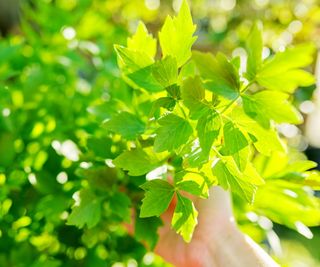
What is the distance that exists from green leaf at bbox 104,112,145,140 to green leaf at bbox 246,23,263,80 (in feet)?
0.33

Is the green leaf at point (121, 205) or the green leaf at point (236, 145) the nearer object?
the green leaf at point (236, 145)

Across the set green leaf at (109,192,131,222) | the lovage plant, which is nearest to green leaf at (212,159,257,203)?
the lovage plant

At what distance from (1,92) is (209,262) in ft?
0.87

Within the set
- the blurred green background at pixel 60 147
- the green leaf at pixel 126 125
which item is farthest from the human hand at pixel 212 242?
the green leaf at pixel 126 125

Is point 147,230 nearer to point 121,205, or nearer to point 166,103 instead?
point 121,205

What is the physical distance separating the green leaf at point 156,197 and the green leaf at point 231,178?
4 cm

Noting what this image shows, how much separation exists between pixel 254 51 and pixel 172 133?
79 millimetres

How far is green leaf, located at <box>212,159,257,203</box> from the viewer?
366 mm

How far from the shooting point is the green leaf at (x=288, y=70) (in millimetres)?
360

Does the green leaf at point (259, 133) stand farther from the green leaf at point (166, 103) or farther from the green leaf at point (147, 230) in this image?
the green leaf at point (147, 230)

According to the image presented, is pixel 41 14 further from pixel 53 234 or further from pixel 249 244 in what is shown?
pixel 249 244

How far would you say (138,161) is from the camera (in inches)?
16.1

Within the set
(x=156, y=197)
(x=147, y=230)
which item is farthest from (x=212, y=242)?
(x=156, y=197)

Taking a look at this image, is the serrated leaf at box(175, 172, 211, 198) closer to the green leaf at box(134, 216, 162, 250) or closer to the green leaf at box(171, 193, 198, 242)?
the green leaf at box(171, 193, 198, 242)
